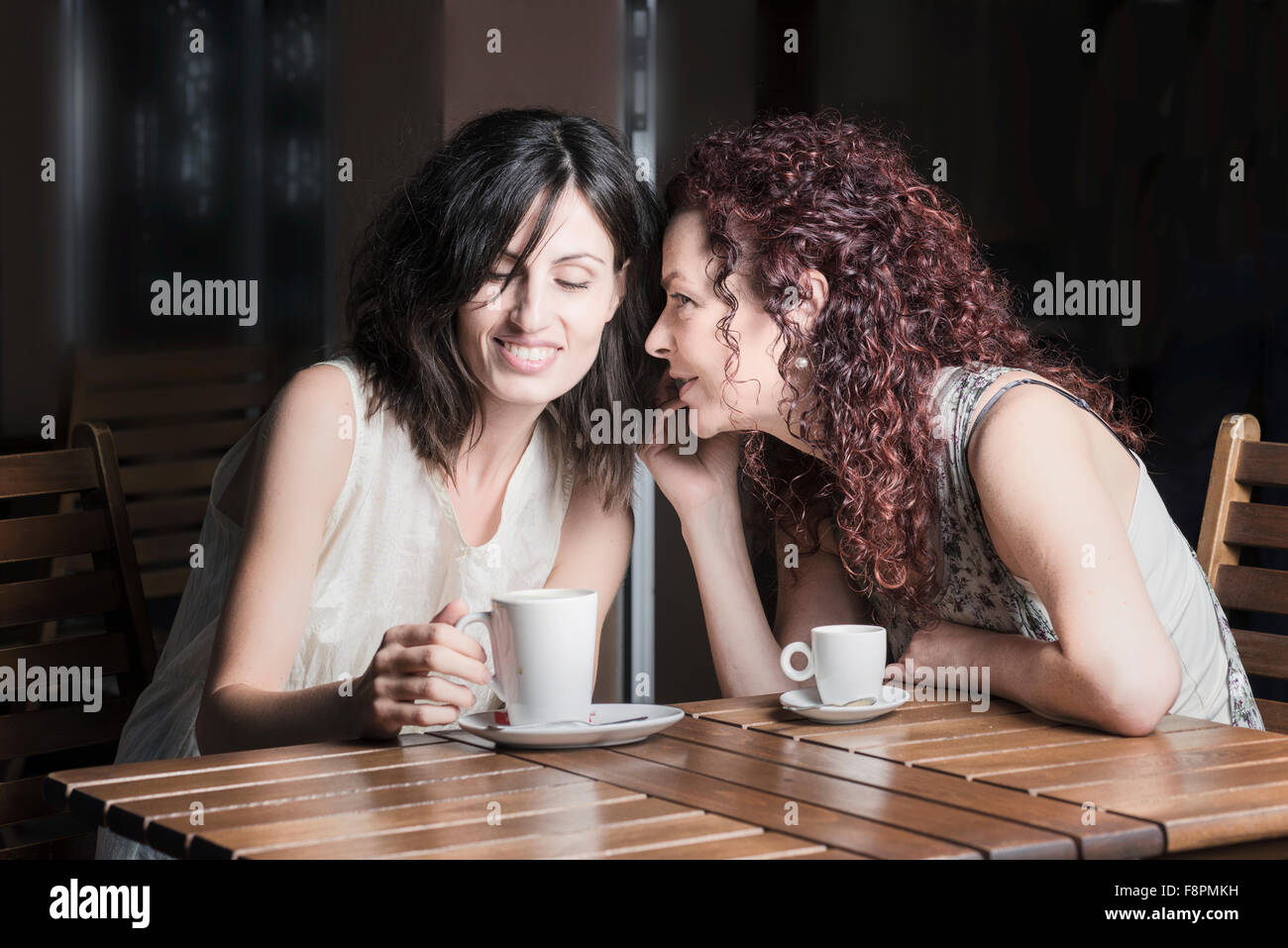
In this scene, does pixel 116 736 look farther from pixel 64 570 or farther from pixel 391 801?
pixel 64 570

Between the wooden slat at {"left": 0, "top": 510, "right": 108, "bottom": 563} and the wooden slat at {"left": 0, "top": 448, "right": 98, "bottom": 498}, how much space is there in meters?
0.04

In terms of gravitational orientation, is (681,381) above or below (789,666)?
above

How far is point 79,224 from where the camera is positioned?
3.32m

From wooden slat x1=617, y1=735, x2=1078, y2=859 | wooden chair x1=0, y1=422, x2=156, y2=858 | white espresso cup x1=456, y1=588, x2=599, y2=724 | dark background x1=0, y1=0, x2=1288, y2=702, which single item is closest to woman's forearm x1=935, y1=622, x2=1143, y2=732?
wooden slat x1=617, y1=735, x2=1078, y2=859

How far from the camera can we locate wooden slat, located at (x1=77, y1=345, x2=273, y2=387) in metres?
3.18

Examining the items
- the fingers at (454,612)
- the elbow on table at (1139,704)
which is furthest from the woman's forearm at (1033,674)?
the fingers at (454,612)

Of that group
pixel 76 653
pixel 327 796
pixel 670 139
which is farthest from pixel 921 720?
A: pixel 670 139

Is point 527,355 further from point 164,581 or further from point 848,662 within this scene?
point 164,581

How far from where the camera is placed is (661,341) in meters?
1.67

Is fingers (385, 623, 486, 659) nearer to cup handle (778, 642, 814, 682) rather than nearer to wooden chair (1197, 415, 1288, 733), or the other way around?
cup handle (778, 642, 814, 682)

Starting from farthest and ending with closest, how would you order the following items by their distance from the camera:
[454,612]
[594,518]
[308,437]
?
[594,518]
[308,437]
[454,612]

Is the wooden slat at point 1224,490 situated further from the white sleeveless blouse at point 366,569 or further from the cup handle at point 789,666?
the white sleeveless blouse at point 366,569

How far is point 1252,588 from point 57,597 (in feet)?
4.93
